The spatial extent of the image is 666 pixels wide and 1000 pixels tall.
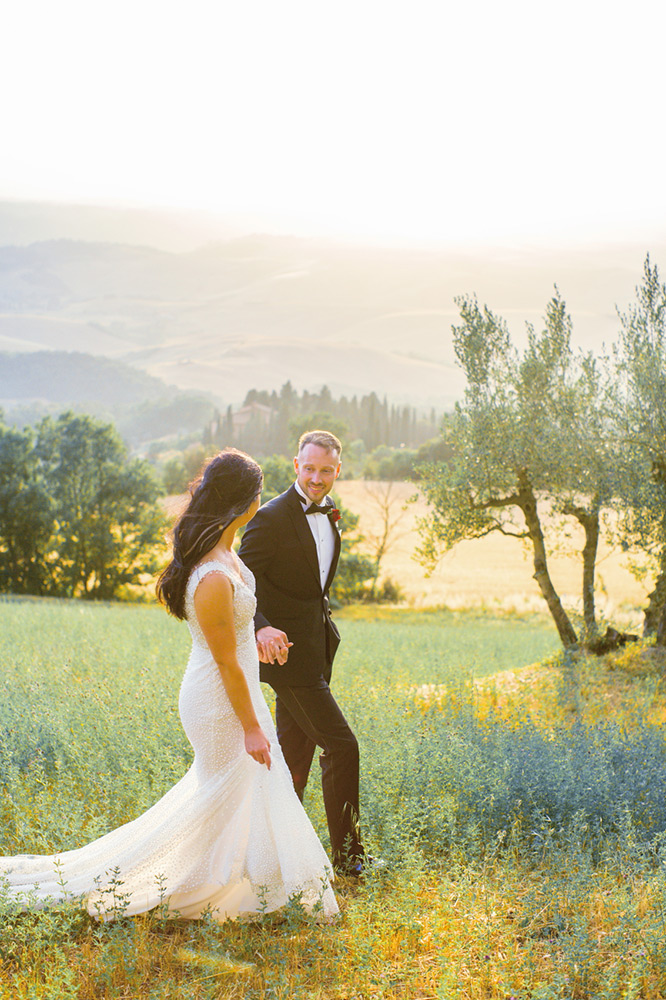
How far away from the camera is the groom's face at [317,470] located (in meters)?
5.67

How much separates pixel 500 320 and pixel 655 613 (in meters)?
6.33

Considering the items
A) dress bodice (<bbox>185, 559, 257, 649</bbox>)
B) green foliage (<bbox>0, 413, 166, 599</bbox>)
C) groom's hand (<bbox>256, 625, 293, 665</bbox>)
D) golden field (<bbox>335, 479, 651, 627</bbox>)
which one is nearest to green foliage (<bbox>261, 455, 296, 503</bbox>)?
golden field (<bbox>335, 479, 651, 627</bbox>)

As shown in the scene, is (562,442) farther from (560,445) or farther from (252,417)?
(252,417)

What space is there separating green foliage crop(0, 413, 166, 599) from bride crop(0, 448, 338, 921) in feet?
157

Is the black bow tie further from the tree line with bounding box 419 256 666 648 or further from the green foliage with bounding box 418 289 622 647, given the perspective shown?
the tree line with bounding box 419 256 666 648

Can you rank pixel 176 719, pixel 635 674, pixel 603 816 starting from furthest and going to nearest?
pixel 635 674 → pixel 176 719 → pixel 603 816

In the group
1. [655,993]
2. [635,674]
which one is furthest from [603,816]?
[635,674]

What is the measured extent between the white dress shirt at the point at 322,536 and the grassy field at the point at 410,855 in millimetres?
1592

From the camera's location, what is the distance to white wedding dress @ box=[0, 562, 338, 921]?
15.0 ft

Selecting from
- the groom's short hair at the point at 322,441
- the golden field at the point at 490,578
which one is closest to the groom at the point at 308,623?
the groom's short hair at the point at 322,441

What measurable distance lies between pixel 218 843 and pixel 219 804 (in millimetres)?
213

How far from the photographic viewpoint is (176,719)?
7.49 m

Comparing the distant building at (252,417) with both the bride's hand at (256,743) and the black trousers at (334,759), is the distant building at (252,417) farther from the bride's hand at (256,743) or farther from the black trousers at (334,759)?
the bride's hand at (256,743)

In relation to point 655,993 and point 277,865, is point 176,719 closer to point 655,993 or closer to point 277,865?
point 277,865
